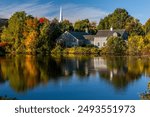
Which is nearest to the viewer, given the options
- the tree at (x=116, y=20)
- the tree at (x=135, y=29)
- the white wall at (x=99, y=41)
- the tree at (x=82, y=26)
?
the white wall at (x=99, y=41)

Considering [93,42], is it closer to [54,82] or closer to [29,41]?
[29,41]

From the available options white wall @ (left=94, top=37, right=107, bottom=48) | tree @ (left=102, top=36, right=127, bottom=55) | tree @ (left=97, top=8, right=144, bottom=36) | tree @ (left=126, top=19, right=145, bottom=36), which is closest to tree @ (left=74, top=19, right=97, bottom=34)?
tree @ (left=97, top=8, right=144, bottom=36)

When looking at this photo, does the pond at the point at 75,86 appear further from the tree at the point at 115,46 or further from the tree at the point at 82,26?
the tree at the point at 82,26

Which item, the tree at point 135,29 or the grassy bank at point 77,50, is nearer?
the grassy bank at point 77,50

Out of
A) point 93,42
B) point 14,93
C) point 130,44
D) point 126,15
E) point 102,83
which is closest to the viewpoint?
point 14,93

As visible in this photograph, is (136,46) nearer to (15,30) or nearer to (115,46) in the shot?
(115,46)

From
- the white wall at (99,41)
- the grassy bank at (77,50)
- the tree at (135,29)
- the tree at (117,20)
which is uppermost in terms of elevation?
the tree at (117,20)

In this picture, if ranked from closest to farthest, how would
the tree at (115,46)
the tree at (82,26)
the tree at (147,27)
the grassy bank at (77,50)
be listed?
the tree at (115,46), the grassy bank at (77,50), the tree at (147,27), the tree at (82,26)

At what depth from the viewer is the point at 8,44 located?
4916 cm

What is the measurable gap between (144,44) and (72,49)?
9648 mm

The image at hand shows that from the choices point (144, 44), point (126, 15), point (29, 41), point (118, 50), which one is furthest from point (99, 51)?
point (126, 15)

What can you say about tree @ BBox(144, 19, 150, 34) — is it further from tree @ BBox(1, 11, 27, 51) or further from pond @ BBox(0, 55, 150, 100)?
pond @ BBox(0, 55, 150, 100)

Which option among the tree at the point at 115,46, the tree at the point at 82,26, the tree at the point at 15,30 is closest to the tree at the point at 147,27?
the tree at the point at 82,26

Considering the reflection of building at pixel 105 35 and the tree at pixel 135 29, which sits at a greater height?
the tree at pixel 135 29
